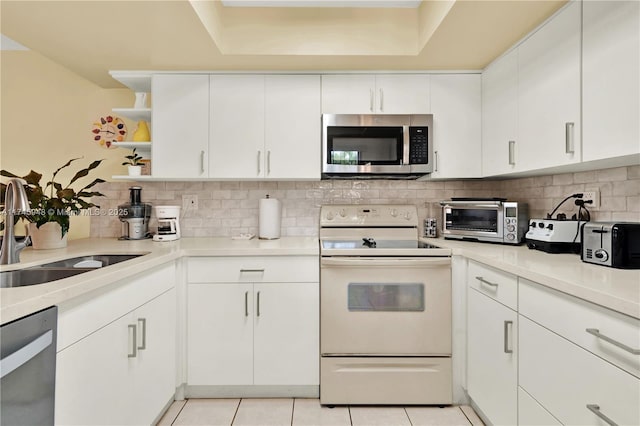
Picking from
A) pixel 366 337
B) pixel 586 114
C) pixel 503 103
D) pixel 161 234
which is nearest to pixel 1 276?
pixel 161 234

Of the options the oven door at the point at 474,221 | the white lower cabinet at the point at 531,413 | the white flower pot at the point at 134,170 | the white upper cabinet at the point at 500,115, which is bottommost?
the white lower cabinet at the point at 531,413

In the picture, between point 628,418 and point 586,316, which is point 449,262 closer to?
point 586,316

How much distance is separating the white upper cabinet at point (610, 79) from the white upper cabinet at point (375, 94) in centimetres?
101

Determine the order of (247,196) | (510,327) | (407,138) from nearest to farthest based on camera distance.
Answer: (510,327)
(407,138)
(247,196)

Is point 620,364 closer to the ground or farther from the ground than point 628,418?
farther from the ground

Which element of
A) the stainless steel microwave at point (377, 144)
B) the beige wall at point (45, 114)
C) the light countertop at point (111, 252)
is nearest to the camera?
the light countertop at point (111, 252)

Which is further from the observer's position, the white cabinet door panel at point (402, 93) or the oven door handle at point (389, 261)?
the white cabinet door panel at point (402, 93)

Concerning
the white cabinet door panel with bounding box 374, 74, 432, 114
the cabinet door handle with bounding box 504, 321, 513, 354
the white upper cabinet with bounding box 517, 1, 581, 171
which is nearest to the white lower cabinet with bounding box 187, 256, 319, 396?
the cabinet door handle with bounding box 504, 321, 513, 354

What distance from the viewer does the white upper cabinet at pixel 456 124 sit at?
233cm

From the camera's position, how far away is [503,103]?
81.4 inches

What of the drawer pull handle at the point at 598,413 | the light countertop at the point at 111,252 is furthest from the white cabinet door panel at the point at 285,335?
the drawer pull handle at the point at 598,413

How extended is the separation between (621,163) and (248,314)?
2.01m

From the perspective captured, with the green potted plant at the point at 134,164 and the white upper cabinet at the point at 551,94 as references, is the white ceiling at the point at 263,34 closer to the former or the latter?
the white upper cabinet at the point at 551,94

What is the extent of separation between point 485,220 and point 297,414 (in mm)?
1649
